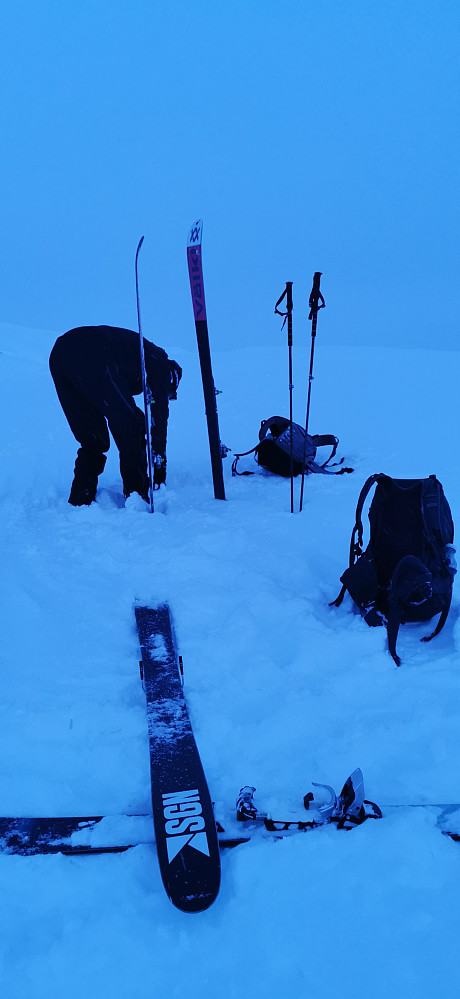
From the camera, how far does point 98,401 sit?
4621 millimetres

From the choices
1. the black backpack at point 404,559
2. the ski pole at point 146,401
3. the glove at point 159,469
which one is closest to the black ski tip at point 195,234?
the ski pole at point 146,401

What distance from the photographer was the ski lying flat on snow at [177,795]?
5.22 ft

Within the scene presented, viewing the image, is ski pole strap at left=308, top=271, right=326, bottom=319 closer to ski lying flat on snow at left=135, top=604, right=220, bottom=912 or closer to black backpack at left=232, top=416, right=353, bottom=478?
black backpack at left=232, top=416, right=353, bottom=478

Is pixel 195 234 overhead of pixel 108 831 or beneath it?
overhead

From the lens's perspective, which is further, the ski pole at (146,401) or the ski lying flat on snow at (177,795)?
the ski pole at (146,401)

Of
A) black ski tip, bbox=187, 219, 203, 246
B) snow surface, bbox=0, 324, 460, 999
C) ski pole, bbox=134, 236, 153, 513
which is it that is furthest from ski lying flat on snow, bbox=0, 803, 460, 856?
black ski tip, bbox=187, 219, 203, 246

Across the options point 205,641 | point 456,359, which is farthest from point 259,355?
point 205,641

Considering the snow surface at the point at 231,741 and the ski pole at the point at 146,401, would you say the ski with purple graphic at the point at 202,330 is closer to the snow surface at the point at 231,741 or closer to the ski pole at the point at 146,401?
the snow surface at the point at 231,741

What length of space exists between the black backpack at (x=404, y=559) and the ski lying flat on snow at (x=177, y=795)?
0.96 meters

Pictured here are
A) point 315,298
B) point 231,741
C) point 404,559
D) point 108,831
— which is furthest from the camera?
point 315,298

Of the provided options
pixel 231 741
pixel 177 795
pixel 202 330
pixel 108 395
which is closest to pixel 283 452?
pixel 202 330

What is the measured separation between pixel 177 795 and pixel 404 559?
1427mm

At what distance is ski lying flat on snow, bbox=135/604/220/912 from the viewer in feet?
5.22

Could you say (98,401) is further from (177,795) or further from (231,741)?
(177,795)
